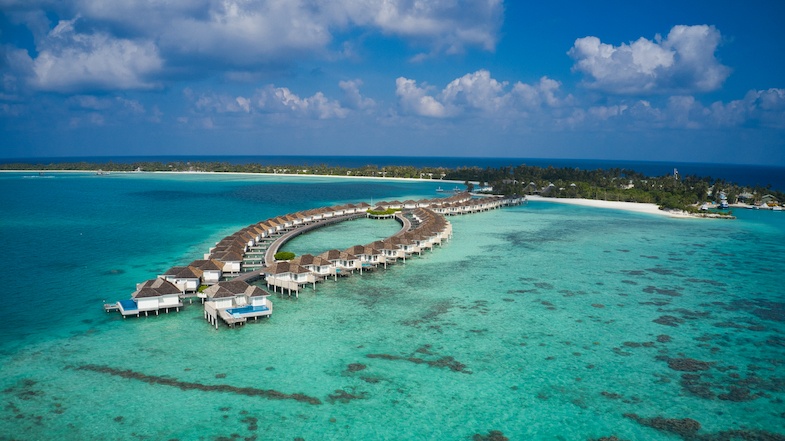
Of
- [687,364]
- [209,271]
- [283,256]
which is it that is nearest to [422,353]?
[687,364]

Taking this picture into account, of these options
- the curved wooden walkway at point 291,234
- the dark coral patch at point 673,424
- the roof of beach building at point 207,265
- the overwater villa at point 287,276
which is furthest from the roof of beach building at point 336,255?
the dark coral patch at point 673,424

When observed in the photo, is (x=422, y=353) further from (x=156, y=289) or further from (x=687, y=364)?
(x=156, y=289)

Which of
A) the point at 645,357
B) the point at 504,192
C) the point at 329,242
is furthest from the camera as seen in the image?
the point at 504,192

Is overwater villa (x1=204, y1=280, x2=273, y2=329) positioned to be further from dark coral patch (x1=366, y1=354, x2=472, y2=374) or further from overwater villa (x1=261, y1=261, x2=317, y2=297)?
dark coral patch (x1=366, y1=354, x2=472, y2=374)

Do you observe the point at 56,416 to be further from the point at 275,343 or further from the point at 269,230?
the point at 269,230

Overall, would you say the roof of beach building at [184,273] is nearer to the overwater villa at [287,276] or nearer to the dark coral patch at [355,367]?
the overwater villa at [287,276]

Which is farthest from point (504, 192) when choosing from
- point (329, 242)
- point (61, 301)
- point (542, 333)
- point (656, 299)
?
point (61, 301)
